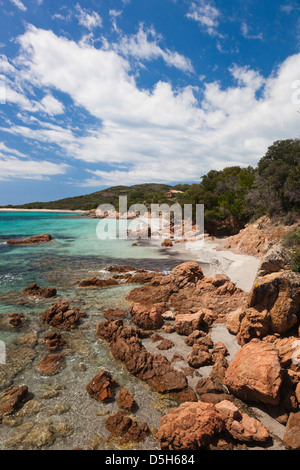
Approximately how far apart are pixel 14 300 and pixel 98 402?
940 centimetres

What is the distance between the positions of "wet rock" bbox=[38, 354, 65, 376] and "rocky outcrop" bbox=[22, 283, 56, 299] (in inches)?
242

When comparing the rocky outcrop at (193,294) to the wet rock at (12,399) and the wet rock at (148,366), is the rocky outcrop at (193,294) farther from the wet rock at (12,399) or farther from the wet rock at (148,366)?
the wet rock at (12,399)

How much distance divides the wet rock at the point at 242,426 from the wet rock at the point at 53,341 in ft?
19.8

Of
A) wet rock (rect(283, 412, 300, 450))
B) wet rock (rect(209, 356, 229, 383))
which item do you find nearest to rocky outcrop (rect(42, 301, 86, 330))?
wet rock (rect(209, 356, 229, 383))

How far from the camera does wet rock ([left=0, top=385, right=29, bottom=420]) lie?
19.5 ft

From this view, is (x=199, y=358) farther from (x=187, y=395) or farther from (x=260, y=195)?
(x=260, y=195)

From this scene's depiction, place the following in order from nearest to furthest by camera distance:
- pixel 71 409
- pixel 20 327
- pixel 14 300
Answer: pixel 71 409, pixel 20 327, pixel 14 300

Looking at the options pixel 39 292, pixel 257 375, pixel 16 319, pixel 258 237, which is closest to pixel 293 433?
pixel 257 375

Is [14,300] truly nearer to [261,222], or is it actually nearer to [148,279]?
[148,279]

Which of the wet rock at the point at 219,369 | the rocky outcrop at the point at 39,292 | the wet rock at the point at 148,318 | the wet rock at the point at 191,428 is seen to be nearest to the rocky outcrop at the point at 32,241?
the rocky outcrop at the point at 39,292

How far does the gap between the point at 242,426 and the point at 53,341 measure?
6856mm
